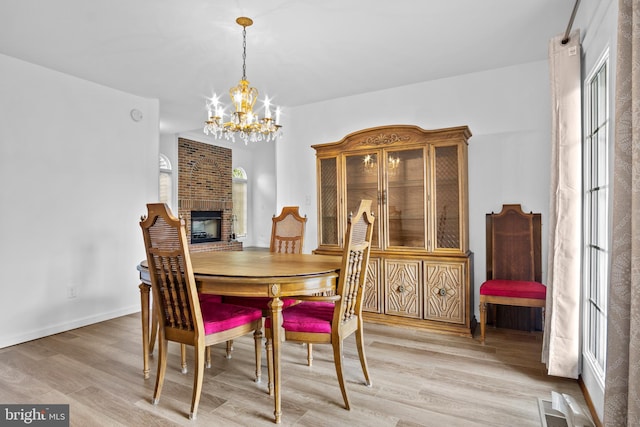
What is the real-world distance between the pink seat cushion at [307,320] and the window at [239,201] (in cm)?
680

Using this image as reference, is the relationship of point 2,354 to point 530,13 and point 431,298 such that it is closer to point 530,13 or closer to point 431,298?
point 431,298

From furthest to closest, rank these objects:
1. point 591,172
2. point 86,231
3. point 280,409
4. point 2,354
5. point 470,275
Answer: point 86,231
point 470,275
point 2,354
point 591,172
point 280,409

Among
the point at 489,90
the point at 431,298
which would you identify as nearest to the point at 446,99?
the point at 489,90

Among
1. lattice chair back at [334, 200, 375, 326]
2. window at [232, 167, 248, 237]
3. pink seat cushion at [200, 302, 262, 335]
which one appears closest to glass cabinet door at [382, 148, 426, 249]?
lattice chair back at [334, 200, 375, 326]

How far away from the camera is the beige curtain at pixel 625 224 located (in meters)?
1.08

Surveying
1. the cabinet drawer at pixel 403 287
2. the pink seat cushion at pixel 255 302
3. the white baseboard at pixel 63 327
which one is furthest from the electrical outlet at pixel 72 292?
the cabinet drawer at pixel 403 287

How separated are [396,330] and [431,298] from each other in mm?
453

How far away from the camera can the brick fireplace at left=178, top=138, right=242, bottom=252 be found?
23.7 feet

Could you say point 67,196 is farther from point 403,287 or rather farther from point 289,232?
point 403,287

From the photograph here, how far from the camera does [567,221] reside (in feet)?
7.86

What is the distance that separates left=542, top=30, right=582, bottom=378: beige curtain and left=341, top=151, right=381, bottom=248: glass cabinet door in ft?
5.40

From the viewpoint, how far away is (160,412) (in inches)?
82.3

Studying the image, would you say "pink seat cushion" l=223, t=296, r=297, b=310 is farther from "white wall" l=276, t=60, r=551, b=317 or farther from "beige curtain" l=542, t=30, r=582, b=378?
"white wall" l=276, t=60, r=551, b=317

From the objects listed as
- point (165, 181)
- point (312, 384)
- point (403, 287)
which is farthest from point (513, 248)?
point (165, 181)
